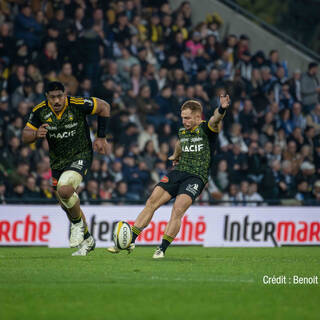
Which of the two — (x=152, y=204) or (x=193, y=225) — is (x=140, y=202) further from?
(x=152, y=204)

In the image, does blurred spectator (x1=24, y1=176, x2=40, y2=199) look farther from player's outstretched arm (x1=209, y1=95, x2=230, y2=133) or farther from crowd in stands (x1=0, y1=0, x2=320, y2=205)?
player's outstretched arm (x1=209, y1=95, x2=230, y2=133)

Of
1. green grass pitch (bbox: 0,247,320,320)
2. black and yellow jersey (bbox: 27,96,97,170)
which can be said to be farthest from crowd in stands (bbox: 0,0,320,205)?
green grass pitch (bbox: 0,247,320,320)

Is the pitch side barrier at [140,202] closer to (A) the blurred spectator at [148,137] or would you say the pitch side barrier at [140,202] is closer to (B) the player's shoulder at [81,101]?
(A) the blurred spectator at [148,137]

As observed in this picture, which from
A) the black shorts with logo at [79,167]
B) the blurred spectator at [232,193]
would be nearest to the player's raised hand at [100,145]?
the black shorts with logo at [79,167]

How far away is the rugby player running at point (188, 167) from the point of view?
12.1 m

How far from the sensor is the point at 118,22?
20641mm

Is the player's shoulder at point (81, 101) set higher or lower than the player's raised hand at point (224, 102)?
lower

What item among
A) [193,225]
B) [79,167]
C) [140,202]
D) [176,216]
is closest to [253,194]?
[193,225]

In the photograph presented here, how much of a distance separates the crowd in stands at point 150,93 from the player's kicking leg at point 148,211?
5243 mm

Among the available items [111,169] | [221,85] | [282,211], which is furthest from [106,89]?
[282,211]

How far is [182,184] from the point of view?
12203mm

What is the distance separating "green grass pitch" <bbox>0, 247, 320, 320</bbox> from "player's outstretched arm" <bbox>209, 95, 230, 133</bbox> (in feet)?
6.91

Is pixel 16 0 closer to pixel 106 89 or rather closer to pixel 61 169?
pixel 106 89

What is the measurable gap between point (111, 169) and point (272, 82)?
20.8ft
